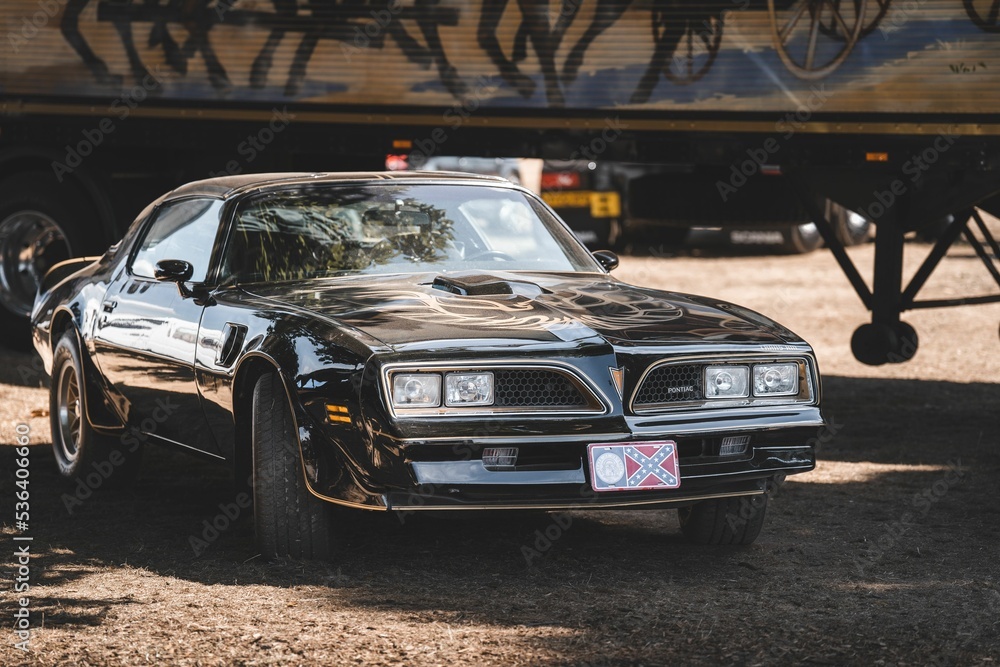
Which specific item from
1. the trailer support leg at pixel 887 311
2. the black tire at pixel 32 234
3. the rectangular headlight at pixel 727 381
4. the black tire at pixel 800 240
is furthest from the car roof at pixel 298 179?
the black tire at pixel 800 240

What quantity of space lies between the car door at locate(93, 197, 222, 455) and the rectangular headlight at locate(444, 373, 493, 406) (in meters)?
1.43

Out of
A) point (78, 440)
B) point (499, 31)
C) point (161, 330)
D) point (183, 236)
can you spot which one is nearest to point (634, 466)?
point (161, 330)

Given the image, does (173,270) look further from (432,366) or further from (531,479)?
(531,479)

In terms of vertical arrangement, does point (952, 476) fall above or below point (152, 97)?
below

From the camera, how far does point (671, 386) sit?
5.16 meters

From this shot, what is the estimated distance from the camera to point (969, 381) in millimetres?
11445

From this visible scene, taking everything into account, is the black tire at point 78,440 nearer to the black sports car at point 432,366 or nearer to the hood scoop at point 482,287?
the black sports car at point 432,366

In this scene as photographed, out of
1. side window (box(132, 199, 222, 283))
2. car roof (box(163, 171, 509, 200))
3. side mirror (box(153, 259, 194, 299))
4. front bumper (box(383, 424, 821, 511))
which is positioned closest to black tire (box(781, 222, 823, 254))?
car roof (box(163, 171, 509, 200))

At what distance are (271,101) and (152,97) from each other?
0.99 metres

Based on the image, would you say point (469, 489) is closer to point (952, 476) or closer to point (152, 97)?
point (952, 476)

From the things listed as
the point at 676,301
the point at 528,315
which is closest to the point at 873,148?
the point at 676,301

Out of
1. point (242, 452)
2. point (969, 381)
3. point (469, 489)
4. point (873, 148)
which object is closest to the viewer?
A: point (469, 489)

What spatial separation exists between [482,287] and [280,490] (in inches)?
44.3

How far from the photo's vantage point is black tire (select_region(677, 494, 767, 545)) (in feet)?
18.9
